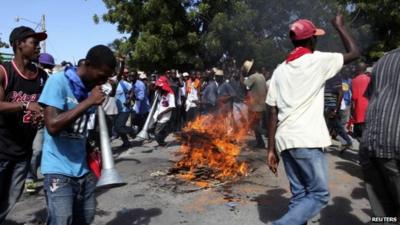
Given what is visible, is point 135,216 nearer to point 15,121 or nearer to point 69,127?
point 15,121

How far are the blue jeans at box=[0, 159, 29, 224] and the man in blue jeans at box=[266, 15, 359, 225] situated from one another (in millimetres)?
2311

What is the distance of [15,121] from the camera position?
4020 millimetres

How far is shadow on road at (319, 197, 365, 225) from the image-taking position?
4785 mm

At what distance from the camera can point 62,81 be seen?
296 cm

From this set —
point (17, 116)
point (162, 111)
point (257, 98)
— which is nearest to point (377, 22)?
point (257, 98)

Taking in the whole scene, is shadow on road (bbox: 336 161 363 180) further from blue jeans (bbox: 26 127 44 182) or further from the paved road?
blue jeans (bbox: 26 127 44 182)

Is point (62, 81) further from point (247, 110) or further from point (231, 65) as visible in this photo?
point (231, 65)

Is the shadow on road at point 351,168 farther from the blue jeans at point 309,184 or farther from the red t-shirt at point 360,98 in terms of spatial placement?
the blue jeans at point 309,184

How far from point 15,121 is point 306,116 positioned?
2.50 m

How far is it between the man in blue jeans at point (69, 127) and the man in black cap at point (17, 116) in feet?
3.12

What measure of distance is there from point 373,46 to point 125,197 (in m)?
17.1

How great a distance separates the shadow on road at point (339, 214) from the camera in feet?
15.7

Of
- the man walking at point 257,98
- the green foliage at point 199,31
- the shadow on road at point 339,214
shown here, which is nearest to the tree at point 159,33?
the green foliage at point 199,31

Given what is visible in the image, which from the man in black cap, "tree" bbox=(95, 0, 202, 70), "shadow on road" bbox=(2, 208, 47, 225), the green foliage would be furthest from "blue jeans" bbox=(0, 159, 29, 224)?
"tree" bbox=(95, 0, 202, 70)
